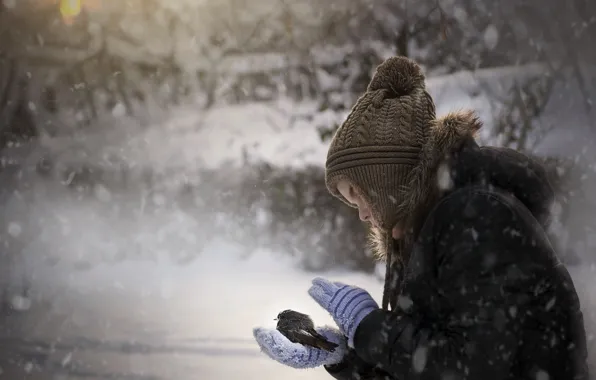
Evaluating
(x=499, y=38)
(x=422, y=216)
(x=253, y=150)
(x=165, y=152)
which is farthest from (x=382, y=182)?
(x=165, y=152)

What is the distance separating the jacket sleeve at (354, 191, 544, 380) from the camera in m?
1.24

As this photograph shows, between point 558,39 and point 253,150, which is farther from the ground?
point 558,39

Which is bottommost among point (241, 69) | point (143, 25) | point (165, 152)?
point (165, 152)

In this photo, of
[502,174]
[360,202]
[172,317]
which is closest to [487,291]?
[502,174]

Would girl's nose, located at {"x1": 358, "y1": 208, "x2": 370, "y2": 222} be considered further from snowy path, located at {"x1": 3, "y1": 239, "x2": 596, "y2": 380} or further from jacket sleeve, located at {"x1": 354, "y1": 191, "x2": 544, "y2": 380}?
snowy path, located at {"x1": 3, "y1": 239, "x2": 596, "y2": 380}

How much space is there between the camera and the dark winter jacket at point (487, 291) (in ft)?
4.06

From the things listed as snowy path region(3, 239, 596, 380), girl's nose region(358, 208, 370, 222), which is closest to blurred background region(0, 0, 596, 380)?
snowy path region(3, 239, 596, 380)

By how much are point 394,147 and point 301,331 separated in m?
0.55

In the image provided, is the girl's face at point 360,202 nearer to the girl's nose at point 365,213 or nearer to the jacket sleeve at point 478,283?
the girl's nose at point 365,213

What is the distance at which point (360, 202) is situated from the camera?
63.7 inches

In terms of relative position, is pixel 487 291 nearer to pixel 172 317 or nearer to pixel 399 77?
pixel 399 77

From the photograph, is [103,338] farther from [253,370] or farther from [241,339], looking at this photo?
[253,370]

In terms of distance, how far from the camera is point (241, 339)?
5.13 meters

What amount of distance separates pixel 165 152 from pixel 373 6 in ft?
8.52
